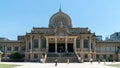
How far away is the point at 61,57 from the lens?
258ft

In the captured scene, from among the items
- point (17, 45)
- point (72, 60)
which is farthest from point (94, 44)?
point (17, 45)

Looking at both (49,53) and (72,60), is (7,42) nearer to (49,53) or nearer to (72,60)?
(49,53)

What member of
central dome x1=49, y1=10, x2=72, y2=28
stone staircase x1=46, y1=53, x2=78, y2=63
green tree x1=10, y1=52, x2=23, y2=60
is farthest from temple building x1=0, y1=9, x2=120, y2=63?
green tree x1=10, y1=52, x2=23, y2=60

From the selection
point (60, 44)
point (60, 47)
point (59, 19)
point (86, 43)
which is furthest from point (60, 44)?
point (59, 19)

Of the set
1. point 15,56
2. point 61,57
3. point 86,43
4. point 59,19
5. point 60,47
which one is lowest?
point 15,56

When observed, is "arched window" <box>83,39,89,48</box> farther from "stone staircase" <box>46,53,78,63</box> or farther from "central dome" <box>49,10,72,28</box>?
→ "central dome" <box>49,10,72,28</box>

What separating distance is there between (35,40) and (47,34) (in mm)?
4455

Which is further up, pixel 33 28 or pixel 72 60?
pixel 33 28

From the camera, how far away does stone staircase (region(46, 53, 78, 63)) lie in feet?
248

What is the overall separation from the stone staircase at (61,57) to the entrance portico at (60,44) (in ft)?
10.4

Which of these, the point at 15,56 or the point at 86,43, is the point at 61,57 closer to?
the point at 86,43

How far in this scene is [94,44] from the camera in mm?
90250

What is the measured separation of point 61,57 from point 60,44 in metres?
9.42

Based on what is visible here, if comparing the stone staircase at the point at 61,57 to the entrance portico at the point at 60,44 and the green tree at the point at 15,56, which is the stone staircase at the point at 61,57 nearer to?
the entrance portico at the point at 60,44
